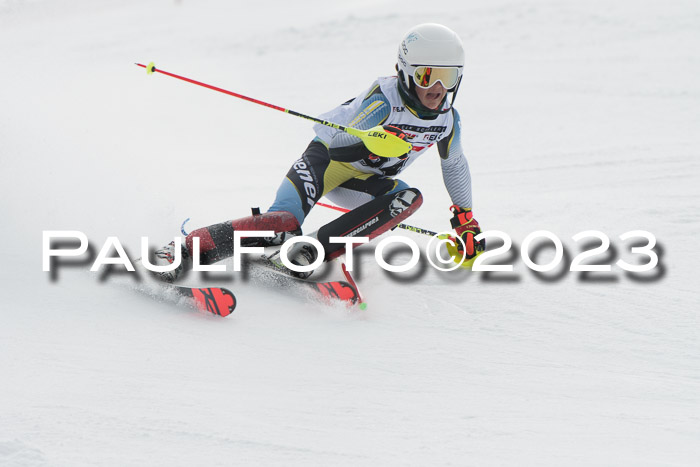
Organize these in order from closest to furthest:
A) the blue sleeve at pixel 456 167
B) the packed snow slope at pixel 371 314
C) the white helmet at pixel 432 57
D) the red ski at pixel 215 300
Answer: the packed snow slope at pixel 371 314 → the red ski at pixel 215 300 → the white helmet at pixel 432 57 → the blue sleeve at pixel 456 167

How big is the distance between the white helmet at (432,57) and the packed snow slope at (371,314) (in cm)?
111

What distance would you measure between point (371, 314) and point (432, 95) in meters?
1.13

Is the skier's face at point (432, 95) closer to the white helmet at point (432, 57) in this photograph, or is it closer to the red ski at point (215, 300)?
the white helmet at point (432, 57)

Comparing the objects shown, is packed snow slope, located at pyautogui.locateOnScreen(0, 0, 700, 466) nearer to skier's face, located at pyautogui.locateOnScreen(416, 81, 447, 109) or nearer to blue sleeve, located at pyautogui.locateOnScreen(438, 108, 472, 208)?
blue sleeve, located at pyautogui.locateOnScreen(438, 108, 472, 208)

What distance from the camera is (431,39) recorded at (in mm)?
3783

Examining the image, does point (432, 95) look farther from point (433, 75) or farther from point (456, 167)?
point (456, 167)

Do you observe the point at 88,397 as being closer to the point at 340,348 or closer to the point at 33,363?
the point at 33,363

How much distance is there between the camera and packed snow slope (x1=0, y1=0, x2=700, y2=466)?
95.8 inches

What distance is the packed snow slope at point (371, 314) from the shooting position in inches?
95.8

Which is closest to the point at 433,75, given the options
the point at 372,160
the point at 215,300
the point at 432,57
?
the point at 432,57

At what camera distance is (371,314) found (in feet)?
12.4

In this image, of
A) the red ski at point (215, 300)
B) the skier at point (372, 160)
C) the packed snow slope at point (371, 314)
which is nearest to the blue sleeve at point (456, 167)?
the skier at point (372, 160)

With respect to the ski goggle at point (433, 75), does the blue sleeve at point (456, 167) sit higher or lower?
lower

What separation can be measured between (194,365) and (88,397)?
0.46 metres
